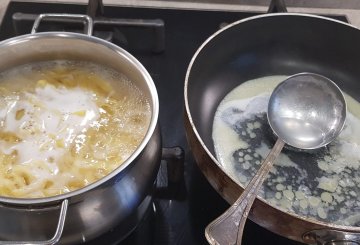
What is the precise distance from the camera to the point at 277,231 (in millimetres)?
549

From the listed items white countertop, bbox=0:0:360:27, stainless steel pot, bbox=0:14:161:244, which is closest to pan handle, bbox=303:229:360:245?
stainless steel pot, bbox=0:14:161:244

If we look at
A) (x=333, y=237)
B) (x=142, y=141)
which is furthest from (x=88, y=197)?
(x=333, y=237)

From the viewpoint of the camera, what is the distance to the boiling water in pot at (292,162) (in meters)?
0.65

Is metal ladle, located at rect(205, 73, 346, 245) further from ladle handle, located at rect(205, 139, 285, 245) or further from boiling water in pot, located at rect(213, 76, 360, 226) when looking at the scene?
ladle handle, located at rect(205, 139, 285, 245)

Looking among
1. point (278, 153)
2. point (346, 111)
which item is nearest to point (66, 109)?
point (278, 153)

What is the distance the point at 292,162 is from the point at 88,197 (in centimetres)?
36

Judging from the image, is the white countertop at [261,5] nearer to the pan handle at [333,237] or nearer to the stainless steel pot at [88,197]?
the stainless steel pot at [88,197]

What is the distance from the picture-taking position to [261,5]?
0.99m

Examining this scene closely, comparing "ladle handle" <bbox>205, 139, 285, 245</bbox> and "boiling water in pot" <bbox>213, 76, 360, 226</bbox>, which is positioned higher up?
"ladle handle" <bbox>205, 139, 285, 245</bbox>

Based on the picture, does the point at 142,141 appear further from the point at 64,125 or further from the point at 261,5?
the point at 261,5

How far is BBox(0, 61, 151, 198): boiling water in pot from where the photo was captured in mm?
541

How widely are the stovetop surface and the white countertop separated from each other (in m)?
0.03

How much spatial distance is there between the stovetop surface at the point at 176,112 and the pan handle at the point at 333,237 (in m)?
0.10

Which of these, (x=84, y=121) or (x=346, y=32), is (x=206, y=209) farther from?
(x=346, y=32)
